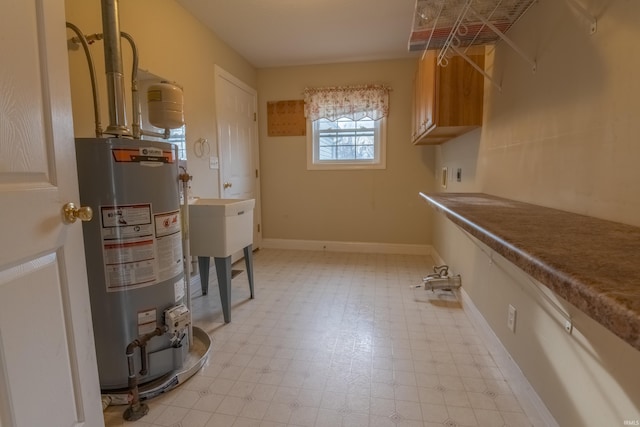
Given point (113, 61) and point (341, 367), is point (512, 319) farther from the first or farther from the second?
point (113, 61)

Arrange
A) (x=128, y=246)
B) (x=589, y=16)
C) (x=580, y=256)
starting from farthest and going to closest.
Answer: (x=128, y=246) → (x=589, y=16) → (x=580, y=256)

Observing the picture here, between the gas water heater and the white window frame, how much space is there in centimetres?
263

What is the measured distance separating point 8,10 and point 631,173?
1.71m

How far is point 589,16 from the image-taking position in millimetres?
1104

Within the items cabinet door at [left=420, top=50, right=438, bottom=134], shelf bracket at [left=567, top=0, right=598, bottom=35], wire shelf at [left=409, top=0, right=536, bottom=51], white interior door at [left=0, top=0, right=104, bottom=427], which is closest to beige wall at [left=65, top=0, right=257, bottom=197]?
white interior door at [left=0, top=0, right=104, bottom=427]

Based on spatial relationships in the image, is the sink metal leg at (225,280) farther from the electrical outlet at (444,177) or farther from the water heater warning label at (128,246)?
the electrical outlet at (444,177)

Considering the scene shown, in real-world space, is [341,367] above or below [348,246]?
below

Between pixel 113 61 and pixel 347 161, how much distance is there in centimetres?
291

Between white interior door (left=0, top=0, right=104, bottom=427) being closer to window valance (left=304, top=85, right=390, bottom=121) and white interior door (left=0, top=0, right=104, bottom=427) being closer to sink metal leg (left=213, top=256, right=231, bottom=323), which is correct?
sink metal leg (left=213, top=256, right=231, bottom=323)

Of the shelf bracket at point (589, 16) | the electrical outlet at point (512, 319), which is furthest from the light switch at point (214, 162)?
the shelf bracket at point (589, 16)

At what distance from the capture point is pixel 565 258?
0.60 m

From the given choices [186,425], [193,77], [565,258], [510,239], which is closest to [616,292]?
[565,258]

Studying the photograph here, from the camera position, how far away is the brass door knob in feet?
Answer: 3.19

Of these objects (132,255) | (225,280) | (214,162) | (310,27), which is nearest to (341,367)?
(225,280)
